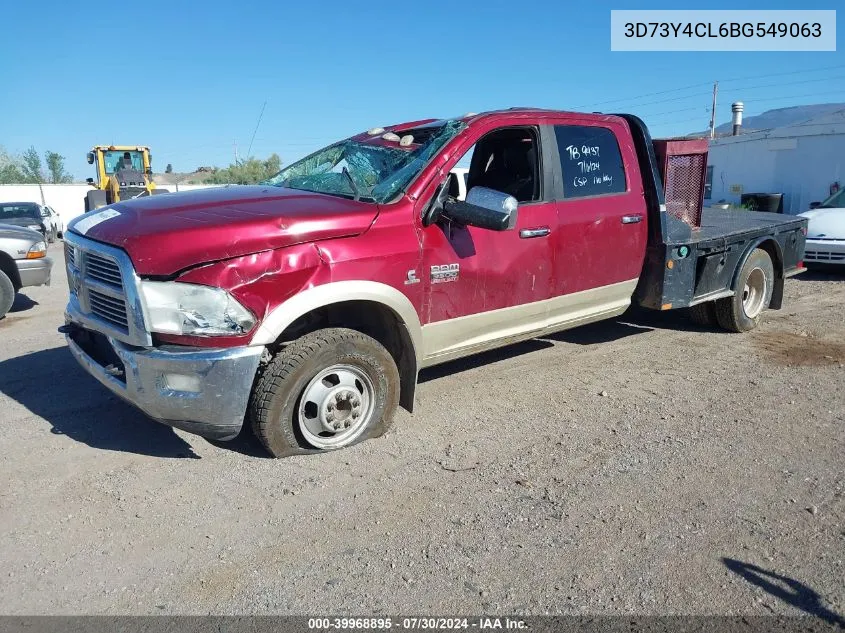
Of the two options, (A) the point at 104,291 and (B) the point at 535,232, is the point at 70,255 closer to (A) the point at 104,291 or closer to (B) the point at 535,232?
(A) the point at 104,291

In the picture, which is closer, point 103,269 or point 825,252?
point 103,269

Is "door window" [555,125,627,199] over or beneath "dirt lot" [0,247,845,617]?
over

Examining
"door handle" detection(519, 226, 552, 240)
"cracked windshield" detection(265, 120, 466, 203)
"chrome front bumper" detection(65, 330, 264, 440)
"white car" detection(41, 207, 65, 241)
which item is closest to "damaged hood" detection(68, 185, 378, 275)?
"cracked windshield" detection(265, 120, 466, 203)

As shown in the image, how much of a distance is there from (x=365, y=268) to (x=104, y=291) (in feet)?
4.70

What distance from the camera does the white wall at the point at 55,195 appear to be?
30.6 m

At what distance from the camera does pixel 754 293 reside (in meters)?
6.82

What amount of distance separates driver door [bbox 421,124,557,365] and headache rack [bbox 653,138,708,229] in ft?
4.87

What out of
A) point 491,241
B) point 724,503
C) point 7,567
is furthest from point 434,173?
point 7,567

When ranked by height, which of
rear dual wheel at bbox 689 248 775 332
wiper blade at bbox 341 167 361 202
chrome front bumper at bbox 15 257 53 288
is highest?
wiper blade at bbox 341 167 361 202

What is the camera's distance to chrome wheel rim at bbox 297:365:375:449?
3.75 m

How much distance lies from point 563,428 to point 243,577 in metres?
2.27

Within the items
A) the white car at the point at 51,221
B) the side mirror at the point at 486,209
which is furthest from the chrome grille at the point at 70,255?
the white car at the point at 51,221

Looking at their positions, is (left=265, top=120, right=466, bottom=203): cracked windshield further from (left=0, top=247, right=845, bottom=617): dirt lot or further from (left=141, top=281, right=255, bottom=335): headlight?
(left=0, top=247, right=845, bottom=617): dirt lot

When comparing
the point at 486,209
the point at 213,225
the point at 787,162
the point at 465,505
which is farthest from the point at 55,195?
the point at 465,505
